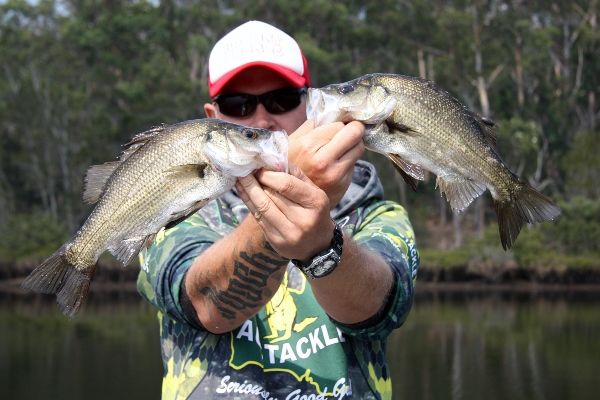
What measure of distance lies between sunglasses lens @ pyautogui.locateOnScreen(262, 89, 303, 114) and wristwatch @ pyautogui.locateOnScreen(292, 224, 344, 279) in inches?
28.6

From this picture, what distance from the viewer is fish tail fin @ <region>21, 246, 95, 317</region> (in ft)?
7.57

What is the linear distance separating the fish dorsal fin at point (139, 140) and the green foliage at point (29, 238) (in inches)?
1205

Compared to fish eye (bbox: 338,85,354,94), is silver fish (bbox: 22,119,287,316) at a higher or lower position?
lower

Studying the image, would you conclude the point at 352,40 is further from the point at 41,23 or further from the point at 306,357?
the point at 306,357

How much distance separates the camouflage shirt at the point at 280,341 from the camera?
8.41 feet

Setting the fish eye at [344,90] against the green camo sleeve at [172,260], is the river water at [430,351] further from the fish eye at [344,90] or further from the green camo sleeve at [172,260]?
the fish eye at [344,90]

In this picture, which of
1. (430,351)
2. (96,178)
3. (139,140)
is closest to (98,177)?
(96,178)

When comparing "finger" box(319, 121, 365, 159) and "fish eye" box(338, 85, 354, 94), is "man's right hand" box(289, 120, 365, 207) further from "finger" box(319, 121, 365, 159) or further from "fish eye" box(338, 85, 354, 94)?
"fish eye" box(338, 85, 354, 94)

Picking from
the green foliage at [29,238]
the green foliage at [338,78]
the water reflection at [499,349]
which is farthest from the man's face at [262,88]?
the green foliage at [29,238]

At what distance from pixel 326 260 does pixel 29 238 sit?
3161 centimetres

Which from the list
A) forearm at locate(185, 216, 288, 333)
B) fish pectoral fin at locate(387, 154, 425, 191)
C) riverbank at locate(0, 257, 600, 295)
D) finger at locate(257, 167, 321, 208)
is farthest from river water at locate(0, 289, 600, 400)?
finger at locate(257, 167, 321, 208)

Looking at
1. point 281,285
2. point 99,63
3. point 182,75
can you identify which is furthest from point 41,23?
point 281,285

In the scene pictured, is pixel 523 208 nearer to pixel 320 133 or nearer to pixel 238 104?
pixel 320 133

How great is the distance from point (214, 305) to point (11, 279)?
108 feet
